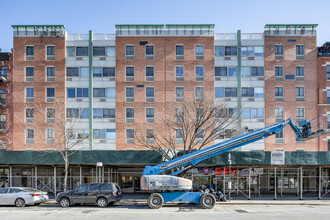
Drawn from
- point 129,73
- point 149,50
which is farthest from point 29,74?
point 149,50

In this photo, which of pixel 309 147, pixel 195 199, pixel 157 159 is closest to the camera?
pixel 195 199

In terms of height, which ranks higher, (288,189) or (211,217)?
(211,217)

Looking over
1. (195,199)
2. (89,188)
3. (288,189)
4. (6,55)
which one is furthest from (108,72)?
(288,189)

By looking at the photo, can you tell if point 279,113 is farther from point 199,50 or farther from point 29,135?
point 29,135

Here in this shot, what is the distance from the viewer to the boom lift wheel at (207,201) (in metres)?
18.9

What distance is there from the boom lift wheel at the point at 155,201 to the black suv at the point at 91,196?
2.55 m

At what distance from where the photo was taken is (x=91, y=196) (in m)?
20.2

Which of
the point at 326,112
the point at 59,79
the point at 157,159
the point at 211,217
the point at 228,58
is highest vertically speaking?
the point at 228,58

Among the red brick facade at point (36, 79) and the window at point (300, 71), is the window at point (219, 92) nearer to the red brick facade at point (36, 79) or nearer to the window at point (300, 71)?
the window at point (300, 71)

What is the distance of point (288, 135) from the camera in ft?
117

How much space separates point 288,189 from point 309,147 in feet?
18.9

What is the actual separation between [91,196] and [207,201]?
7.50 m

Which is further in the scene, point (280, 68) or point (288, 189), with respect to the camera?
point (280, 68)

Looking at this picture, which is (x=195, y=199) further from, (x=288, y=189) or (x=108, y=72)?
(x=108, y=72)
